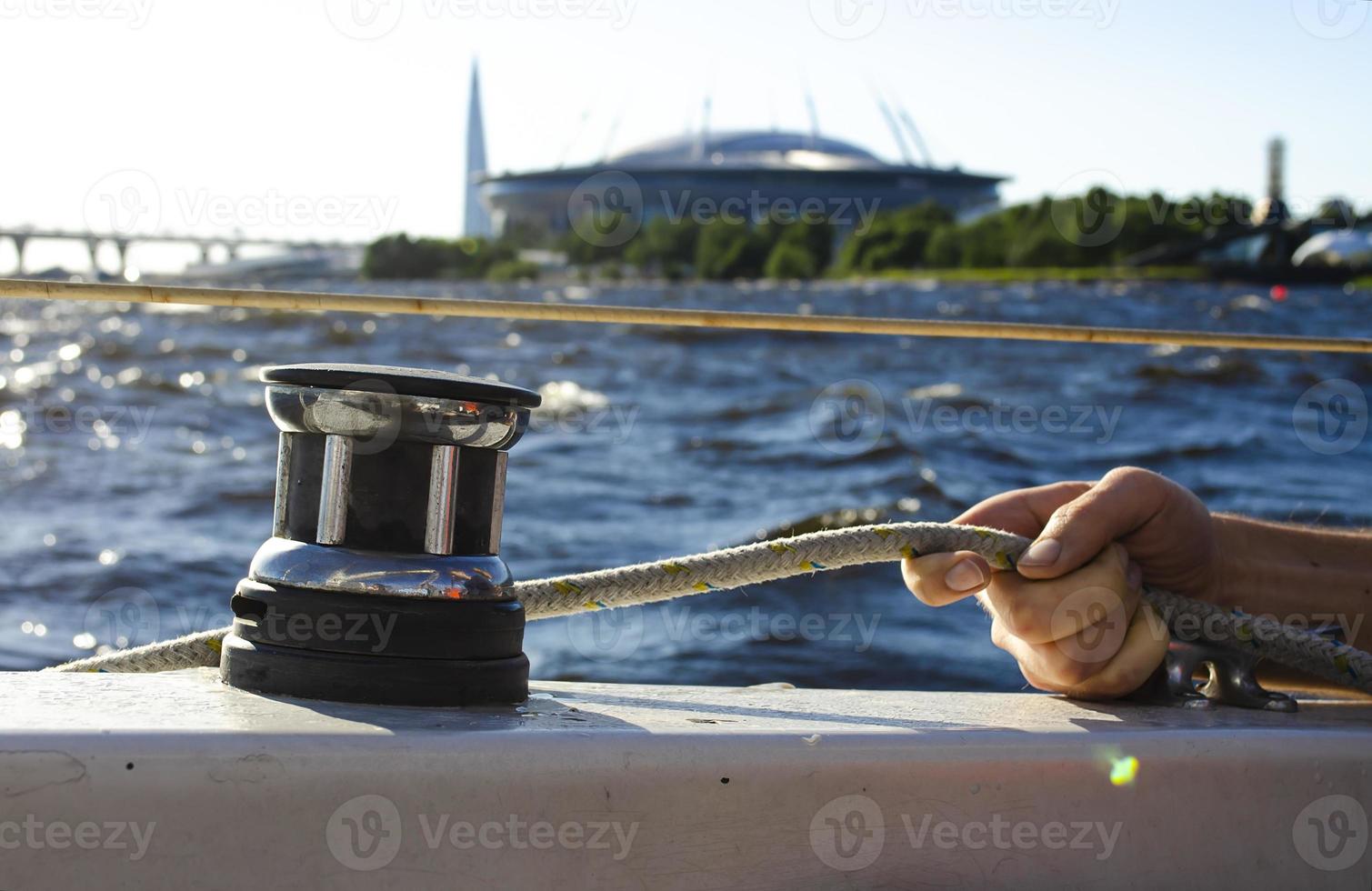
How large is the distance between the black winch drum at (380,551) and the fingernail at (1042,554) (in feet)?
1.43

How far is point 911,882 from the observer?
886 mm

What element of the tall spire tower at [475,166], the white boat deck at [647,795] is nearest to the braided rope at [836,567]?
the white boat deck at [647,795]

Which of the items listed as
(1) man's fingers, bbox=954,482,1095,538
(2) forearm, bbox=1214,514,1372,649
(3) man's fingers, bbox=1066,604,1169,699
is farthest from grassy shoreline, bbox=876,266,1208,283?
(3) man's fingers, bbox=1066,604,1169,699

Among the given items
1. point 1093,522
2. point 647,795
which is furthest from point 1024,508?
point 647,795

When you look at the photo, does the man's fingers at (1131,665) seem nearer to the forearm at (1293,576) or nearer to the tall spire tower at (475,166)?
the forearm at (1293,576)

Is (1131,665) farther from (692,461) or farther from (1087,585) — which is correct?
(692,461)

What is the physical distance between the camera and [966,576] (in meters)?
1.09

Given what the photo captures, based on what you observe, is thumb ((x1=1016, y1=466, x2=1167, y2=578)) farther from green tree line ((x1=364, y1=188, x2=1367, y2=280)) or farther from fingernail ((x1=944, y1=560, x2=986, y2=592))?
green tree line ((x1=364, y1=188, x2=1367, y2=280))

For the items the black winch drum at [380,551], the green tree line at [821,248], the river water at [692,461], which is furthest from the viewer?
the green tree line at [821,248]

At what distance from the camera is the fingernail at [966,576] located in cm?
109

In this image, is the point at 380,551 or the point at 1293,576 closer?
the point at 380,551

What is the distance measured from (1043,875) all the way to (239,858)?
1.68ft

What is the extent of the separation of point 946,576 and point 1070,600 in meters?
0.11

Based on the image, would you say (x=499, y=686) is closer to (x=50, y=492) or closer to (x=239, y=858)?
(x=239, y=858)
